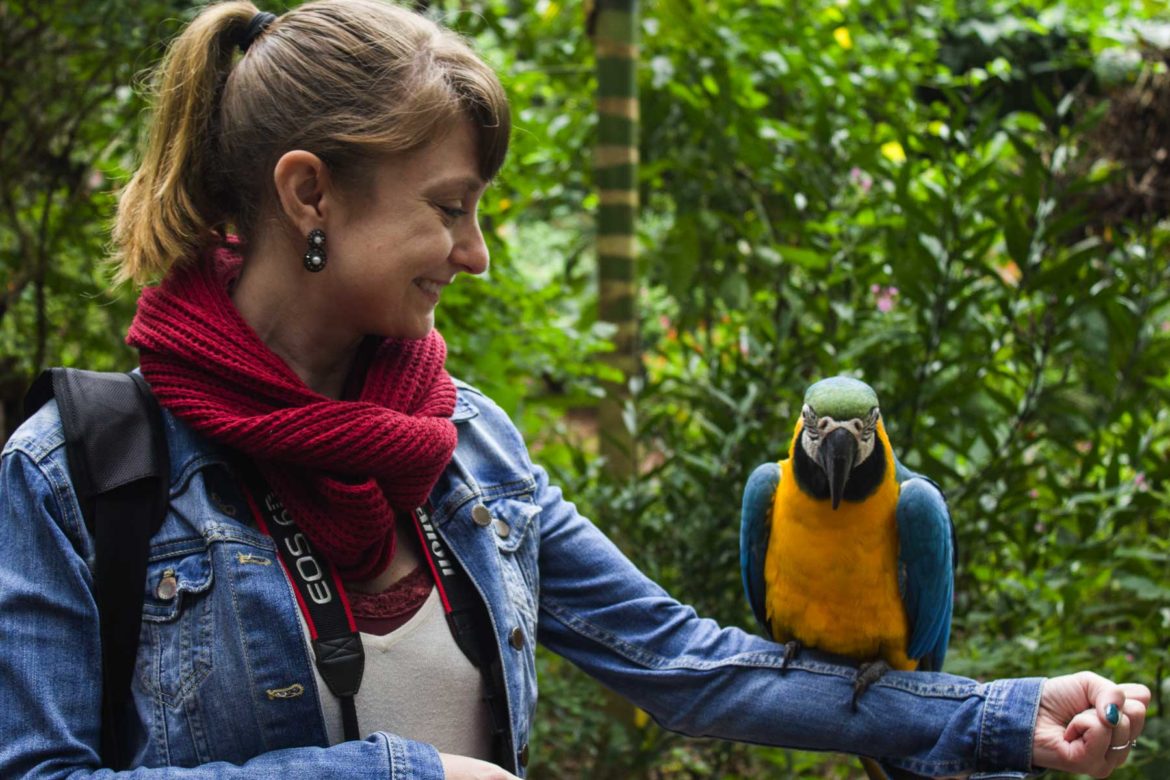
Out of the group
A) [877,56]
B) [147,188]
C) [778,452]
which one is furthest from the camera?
[877,56]

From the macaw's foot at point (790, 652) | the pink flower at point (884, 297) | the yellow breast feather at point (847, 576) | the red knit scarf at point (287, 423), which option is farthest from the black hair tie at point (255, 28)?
the pink flower at point (884, 297)

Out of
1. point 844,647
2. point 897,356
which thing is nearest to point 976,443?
point 897,356

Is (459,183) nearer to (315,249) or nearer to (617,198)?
(315,249)

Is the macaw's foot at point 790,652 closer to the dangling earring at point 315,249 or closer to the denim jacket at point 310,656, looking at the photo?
the denim jacket at point 310,656

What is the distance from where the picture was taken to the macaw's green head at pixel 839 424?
1.72 metres

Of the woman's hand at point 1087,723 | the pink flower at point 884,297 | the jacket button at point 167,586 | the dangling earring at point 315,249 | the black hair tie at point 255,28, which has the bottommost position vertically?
the woman's hand at point 1087,723

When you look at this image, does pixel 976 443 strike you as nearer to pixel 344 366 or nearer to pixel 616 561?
pixel 616 561

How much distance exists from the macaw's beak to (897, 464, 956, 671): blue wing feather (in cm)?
17

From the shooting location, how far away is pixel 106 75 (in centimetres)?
405

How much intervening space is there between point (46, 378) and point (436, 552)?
0.57 m

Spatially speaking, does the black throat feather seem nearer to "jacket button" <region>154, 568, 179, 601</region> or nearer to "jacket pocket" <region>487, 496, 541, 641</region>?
"jacket pocket" <region>487, 496, 541, 641</region>

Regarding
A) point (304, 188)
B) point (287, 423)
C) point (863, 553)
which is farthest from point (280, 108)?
point (863, 553)

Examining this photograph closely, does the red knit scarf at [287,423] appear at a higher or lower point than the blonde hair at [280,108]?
lower

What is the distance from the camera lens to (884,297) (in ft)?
10.3
